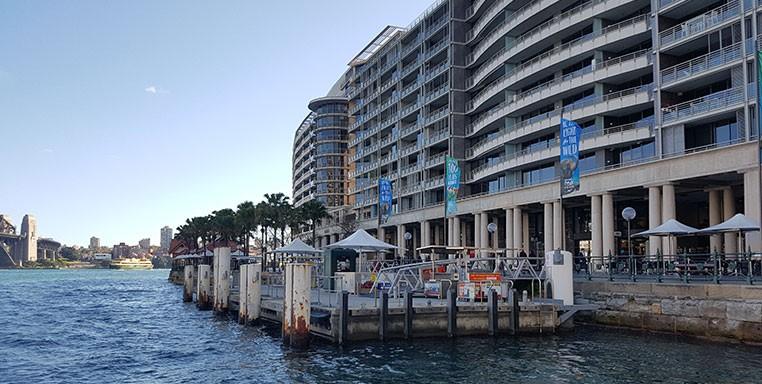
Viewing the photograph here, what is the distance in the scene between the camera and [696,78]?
44.7 metres

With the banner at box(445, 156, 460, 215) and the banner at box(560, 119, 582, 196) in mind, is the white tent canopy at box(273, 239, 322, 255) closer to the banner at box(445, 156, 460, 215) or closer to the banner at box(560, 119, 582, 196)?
the banner at box(445, 156, 460, 215)

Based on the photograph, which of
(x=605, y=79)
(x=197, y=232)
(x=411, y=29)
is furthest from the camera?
(x=197, y=232)

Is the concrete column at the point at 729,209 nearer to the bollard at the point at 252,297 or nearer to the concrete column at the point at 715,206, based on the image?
the concrete column at the point at 715,206

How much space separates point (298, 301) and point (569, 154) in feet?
64.0

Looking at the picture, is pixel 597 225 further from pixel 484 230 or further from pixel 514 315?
pixel 514 315

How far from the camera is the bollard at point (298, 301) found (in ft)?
92.2

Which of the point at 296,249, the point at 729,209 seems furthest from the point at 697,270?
the point at 296,249

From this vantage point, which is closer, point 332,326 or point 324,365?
point 324,365

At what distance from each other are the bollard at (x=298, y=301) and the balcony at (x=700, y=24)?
31138 millimetres

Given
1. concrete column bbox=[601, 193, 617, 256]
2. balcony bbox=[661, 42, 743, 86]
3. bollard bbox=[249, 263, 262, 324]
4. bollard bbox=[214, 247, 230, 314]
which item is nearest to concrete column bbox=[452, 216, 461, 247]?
concrete column bbox=[601, 193, 617, 256]

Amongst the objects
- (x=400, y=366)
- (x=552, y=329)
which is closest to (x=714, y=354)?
(x=552, y=329)

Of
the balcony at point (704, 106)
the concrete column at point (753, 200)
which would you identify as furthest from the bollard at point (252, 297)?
the balcony at point (704, 106)

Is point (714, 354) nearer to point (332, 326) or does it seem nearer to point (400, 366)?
point (400, 366)

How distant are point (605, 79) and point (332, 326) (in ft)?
112
